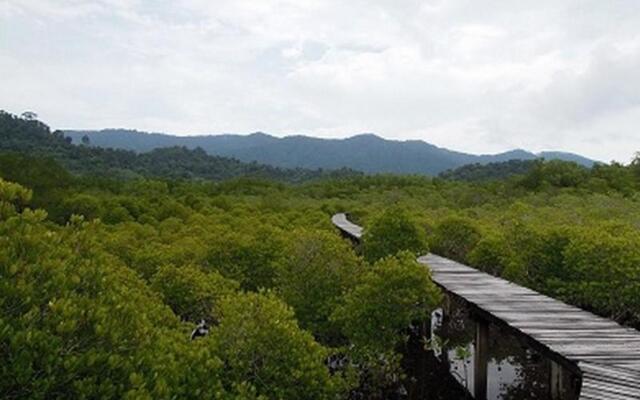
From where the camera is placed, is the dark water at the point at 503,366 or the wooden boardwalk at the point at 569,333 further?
the dark water at the point at 503,366

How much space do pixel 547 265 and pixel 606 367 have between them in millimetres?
7435

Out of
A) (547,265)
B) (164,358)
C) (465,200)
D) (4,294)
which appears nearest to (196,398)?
(164,358)

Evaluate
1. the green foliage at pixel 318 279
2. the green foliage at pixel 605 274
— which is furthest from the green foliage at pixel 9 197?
the green foliage at pixel 605 274

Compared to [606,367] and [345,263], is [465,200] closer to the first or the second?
[345,263]

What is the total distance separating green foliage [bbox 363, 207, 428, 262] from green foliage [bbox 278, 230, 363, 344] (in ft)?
8.92

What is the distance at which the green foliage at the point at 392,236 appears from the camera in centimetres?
1546

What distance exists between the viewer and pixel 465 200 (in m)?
47.2

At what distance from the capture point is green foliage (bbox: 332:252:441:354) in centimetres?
1084

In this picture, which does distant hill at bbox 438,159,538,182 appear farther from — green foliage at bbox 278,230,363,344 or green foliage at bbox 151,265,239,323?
green foliage at bbox 151,265,239,323

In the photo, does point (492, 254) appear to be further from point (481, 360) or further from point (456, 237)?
point (481, 360)

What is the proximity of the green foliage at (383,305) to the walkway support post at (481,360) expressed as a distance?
7.21 ft

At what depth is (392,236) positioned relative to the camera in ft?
50.9

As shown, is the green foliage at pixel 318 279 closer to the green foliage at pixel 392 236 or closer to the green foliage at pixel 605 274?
the green foliage at pixel 392 236

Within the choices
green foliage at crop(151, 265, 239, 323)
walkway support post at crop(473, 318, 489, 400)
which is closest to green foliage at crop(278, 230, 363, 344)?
green foliage at crop(151, 265, 239, 323)
